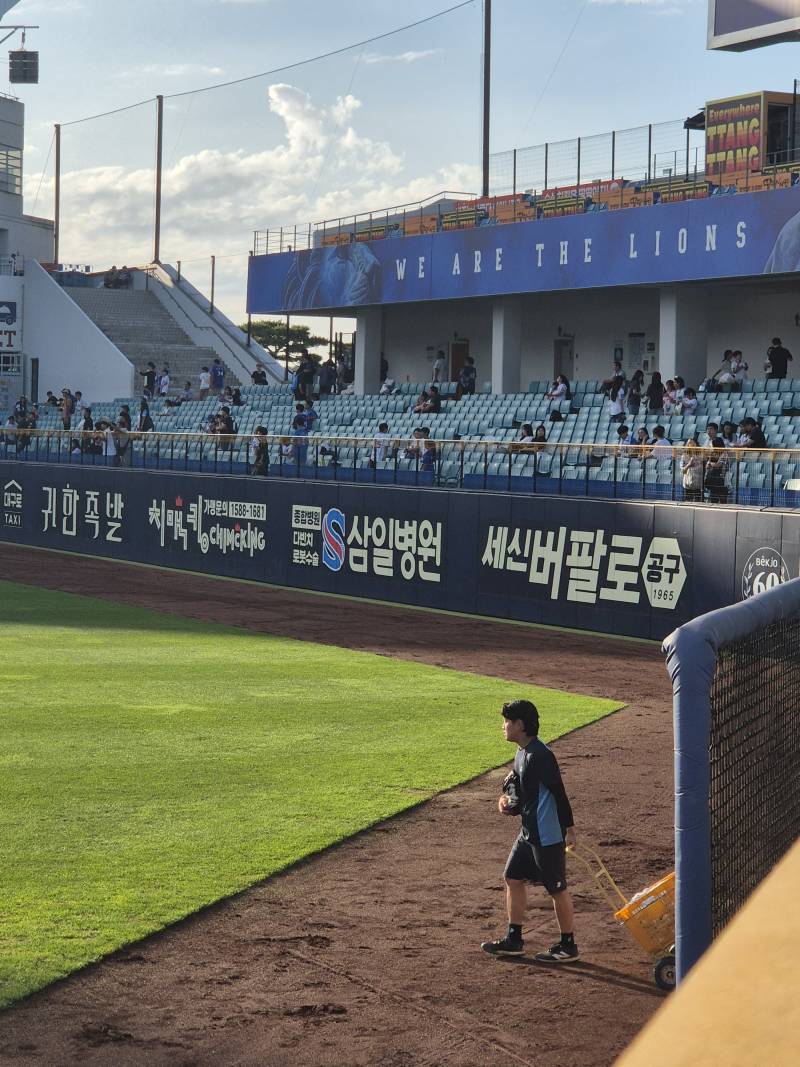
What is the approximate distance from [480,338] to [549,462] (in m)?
18.1

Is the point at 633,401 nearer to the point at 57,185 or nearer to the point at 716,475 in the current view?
the point at 716,475

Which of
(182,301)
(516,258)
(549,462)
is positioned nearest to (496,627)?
(549,462)

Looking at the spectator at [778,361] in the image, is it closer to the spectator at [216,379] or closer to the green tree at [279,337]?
the spectator at [216,379]

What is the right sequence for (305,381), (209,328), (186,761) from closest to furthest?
1. (186,761)
2. (305,381)
3. (209,328)

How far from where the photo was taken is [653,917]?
7691mm

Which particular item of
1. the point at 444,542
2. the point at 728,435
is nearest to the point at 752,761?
the point at 728,435

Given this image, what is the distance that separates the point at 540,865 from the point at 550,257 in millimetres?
27481

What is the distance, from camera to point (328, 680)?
1731 cm

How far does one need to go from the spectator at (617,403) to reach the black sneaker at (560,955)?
21.0 m

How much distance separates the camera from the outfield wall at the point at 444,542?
A: 2028 cm

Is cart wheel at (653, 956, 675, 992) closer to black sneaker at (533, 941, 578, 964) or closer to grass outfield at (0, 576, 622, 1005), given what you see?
black sneaker at (533, 941, 578, 964)

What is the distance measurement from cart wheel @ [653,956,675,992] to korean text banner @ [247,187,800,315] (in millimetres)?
22374

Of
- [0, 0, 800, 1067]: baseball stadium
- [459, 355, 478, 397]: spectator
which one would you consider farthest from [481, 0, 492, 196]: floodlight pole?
[459, 355, 478, 397]: spectator

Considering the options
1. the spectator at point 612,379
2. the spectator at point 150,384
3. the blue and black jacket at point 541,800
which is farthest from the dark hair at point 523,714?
the spectator at point 150,384
